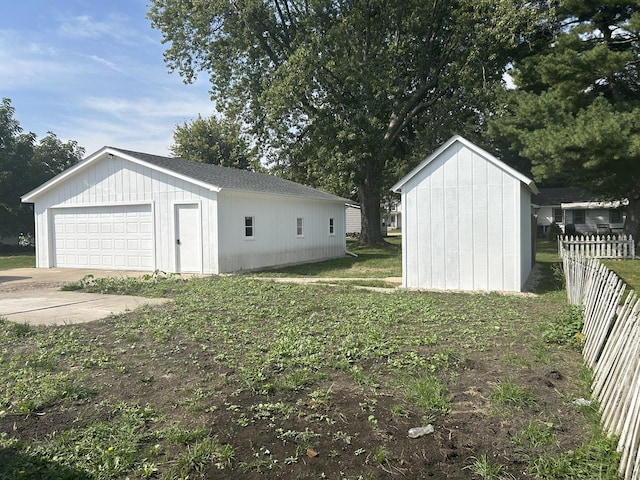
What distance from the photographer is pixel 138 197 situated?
16312 mm

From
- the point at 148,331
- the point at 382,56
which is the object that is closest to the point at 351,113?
the point at 382,56

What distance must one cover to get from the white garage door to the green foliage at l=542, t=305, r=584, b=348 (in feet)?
42.8

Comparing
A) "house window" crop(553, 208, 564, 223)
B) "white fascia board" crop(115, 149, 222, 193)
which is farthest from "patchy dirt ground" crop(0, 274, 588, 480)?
"house window" crop(553, 208, 564, 223)

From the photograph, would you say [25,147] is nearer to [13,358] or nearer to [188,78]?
[188,78]

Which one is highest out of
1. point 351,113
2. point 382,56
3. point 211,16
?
point 211,16

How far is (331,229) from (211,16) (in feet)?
38.6

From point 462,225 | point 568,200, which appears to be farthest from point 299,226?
point 568,200

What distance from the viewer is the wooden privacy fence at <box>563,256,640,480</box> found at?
10.00ft

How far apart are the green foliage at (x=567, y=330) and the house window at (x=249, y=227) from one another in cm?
1135

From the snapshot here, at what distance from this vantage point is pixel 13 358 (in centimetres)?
577

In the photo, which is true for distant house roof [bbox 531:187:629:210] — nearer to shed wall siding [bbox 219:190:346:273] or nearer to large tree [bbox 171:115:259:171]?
shed wall siding [bbox 219:190:346:273]

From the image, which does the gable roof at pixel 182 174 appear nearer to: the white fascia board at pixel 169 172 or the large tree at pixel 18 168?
the white fascia board at pixel 169 172

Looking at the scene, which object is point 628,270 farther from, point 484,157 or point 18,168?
point 18,168

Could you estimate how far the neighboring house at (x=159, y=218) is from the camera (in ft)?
50.3
